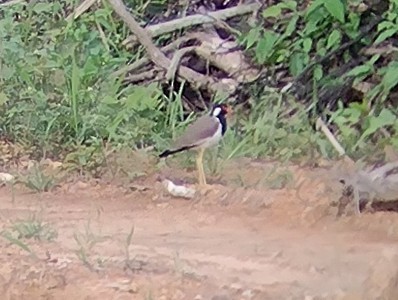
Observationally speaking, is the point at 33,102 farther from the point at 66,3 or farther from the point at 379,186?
the point at 379,186

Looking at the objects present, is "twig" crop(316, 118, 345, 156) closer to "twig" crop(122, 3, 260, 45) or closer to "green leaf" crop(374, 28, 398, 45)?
"green leaf" crop(374, 28, 398, 45)

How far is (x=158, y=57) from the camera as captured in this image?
7.32 meters

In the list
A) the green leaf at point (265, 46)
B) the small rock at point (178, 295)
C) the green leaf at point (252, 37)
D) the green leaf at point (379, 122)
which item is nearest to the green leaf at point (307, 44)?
the green leaf at point (265, 46)

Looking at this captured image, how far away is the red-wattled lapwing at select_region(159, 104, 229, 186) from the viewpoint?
5.72m

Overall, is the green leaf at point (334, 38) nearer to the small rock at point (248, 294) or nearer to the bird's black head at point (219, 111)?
the bird's black head at point (219, 111)

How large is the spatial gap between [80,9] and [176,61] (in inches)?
38.9

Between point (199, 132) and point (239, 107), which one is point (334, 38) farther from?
point (199, 132)

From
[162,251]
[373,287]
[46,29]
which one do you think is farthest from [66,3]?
[373,287]

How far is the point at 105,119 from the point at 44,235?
1979 millimetres

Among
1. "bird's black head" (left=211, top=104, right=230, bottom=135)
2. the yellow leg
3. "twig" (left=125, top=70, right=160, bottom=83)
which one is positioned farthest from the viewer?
"twig" (left=125, top=70, right=160, bottom=83)

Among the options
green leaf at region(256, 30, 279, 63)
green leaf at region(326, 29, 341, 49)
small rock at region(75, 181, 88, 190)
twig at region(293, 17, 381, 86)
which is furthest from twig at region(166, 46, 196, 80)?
small rock at region(75, 181, 88, 190)

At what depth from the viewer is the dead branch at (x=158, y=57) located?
23.2 ft

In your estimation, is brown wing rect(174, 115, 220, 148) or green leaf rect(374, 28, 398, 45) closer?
brown wing rect(174, 115, 220, 148)

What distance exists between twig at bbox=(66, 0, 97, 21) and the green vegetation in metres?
0.22
